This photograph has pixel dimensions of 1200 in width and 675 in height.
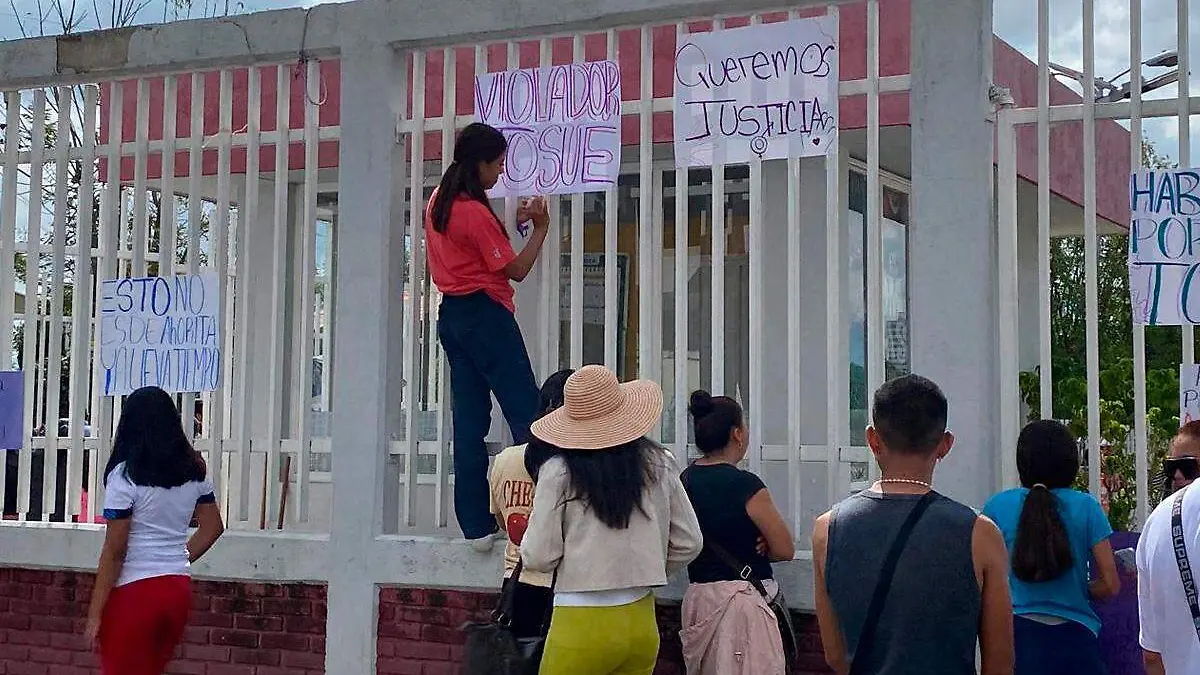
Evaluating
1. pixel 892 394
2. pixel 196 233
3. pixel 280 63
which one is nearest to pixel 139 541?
pixel 196 233

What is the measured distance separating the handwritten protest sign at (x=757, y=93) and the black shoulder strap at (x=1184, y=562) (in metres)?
2.52

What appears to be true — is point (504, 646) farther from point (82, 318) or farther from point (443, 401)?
point (82, 318)

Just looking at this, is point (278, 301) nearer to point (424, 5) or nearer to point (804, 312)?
point (424, 5)

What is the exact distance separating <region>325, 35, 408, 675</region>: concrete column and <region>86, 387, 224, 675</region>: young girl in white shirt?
3.27 ft

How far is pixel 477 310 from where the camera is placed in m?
5.70

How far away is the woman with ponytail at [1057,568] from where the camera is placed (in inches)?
172

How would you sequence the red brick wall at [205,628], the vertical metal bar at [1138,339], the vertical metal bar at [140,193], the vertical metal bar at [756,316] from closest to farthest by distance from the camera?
the vertical metal bar at [1138,339] → the vertical metal bar at [756,316] → the red brick wall at [205,628] → the vertical metal bar at [140,193]

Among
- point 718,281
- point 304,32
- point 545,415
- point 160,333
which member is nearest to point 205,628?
point 160,333

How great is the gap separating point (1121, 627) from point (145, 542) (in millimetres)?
3450

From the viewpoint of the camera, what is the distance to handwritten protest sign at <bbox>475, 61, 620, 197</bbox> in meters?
5.79

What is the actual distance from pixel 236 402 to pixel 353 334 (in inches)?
38.4

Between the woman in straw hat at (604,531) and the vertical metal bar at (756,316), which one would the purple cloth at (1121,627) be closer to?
the vertical metal bar at (756,316)

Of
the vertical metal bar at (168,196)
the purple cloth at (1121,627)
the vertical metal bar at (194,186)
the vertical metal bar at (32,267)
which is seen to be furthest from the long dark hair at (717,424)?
the vertical metal bar at (32,267)

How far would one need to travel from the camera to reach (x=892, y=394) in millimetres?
3307
